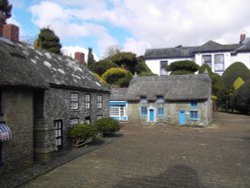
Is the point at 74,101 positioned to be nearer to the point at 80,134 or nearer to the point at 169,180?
the point at 80,134

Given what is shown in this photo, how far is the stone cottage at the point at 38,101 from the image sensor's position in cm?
1165

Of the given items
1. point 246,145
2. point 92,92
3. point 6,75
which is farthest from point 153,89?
point 6,75

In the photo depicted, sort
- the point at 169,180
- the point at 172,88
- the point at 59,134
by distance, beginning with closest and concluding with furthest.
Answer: the point at 169,180 → the point at 59,134 → the point at 172,88

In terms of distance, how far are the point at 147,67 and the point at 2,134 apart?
153 ft

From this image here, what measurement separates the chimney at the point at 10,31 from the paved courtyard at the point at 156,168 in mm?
9383

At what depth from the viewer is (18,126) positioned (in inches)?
485

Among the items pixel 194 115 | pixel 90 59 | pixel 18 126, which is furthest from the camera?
pixel 90 59

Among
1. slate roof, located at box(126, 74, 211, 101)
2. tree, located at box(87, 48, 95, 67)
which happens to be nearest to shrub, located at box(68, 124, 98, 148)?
slate roof, located at box(126, 74, 211, 101)

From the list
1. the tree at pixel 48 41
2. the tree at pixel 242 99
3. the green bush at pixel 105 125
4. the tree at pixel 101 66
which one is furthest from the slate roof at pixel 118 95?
the tree at pixel 242 99

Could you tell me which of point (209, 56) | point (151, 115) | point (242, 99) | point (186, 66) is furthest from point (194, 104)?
point (209, 56)

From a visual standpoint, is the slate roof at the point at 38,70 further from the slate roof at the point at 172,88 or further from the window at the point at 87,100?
the slate roof at the point at 172,88

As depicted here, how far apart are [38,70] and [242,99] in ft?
105

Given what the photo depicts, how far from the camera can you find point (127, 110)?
35.6 metres

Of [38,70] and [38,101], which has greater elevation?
[38,70]
